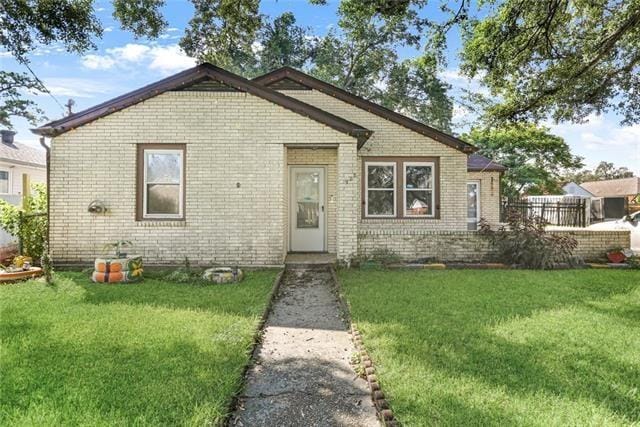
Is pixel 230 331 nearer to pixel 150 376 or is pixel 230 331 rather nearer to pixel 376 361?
pixel 150 376

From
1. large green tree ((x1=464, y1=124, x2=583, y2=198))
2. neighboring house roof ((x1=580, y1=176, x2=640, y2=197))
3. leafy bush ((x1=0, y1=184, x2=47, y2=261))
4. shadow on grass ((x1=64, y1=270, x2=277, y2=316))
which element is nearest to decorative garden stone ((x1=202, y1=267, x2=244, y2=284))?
shadow on grass ((x1=64, y1=270, x2=277, y2=316))

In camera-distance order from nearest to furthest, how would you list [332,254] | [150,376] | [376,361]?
[150,376] → [376,361] → [332,254]

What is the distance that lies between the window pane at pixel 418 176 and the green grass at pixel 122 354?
6772 mm

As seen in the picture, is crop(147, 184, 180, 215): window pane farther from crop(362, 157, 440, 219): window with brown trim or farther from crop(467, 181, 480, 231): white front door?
crop(467, 181, 480, 231): white front door

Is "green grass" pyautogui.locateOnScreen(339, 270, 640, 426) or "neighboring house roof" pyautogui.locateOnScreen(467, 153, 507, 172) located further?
"neighboring house roof" pyautogui.locateOnScreen(467, 153, 507, 172)

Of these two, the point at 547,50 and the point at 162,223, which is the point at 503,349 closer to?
the point at 162,223

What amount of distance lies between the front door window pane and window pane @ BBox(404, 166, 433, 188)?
2.87 meters

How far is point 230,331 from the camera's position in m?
4.57

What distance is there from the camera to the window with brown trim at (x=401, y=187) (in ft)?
37.9

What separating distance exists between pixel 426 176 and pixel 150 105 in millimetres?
7954

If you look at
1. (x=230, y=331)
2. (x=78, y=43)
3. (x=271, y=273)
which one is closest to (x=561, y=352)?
(x=230, y=331)

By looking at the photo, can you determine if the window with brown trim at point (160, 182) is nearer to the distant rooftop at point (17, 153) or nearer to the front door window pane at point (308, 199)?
the front door window pane at point (308, 199)

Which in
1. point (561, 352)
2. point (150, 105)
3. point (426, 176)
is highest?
point (150, 105)

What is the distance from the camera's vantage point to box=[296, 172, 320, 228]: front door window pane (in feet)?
36.5
